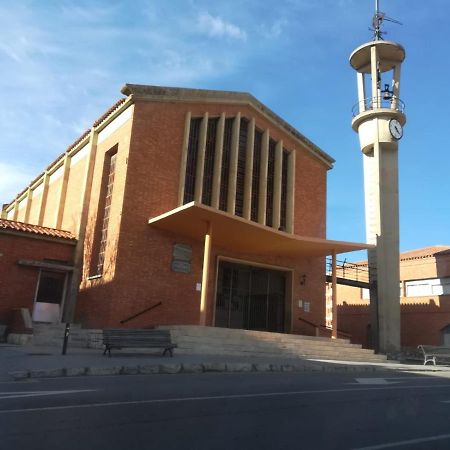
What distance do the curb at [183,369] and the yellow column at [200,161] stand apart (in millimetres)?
8664

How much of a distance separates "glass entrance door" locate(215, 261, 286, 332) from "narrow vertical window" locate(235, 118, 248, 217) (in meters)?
2.52

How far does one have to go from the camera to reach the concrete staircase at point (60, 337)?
50.2ft

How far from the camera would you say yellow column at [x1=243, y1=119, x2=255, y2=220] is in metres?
20.4

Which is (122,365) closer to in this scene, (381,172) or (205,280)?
(205,280)

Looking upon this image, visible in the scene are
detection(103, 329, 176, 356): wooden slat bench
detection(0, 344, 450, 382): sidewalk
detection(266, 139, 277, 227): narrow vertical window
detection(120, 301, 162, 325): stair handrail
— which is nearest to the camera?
detection(0, 344, 450, 382): sidewalk

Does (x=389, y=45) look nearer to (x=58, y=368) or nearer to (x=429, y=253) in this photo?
(x=429, y=253)

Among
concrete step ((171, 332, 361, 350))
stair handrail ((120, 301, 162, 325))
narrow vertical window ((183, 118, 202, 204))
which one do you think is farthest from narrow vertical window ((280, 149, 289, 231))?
stair handrail ((120, 301, 162, 325))

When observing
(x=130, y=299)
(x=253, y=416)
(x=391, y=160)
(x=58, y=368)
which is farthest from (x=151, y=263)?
(x=391, y=160)

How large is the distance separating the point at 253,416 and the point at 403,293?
84.6 feet

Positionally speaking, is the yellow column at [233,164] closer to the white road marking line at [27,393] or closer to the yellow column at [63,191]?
the yellow column at [63,191]

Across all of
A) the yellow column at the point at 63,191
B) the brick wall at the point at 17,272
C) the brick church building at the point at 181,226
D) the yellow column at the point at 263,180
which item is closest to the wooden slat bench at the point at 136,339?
the brick church building at the point at 181,226

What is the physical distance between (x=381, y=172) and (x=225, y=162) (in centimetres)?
884

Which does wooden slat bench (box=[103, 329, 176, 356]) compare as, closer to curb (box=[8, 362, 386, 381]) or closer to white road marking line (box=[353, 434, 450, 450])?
curb (box=[8, 362, 386, 381])

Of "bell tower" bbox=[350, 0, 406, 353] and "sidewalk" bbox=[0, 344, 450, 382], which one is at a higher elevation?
"bell tower" bbox=[350, 0, 406, 353]
